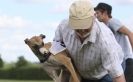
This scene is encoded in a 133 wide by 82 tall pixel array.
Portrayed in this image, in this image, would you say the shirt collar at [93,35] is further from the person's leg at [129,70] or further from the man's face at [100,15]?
the person's leg at [129,70]

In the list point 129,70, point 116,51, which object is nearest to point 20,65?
point 129,70

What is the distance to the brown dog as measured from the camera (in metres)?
6.64

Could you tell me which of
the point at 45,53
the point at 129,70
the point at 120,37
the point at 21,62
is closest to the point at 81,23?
the point at 45,53

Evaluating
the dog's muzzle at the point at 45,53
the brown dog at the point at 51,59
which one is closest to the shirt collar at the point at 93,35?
the brown dog at the point at 51,59

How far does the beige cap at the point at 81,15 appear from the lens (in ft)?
20.0

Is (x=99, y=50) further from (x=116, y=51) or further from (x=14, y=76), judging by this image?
(x=14, y=76)

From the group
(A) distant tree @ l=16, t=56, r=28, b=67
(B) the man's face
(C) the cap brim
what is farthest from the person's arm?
(A) distant tree @ l=16, t=56, r=28, b=67

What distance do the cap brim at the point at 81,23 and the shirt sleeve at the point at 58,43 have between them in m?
0.51

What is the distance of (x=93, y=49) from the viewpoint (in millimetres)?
6398

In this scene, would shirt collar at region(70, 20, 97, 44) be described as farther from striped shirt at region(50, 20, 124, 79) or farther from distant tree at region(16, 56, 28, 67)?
distant tree at region(16, 56, 28, 67)

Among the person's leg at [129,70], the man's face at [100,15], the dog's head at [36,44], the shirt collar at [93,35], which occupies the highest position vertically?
the shirt collar at [93,35]

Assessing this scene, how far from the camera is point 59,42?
6.71 meters

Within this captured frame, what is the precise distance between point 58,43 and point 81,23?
2.27 ft

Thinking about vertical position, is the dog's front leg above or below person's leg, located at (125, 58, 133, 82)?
above
